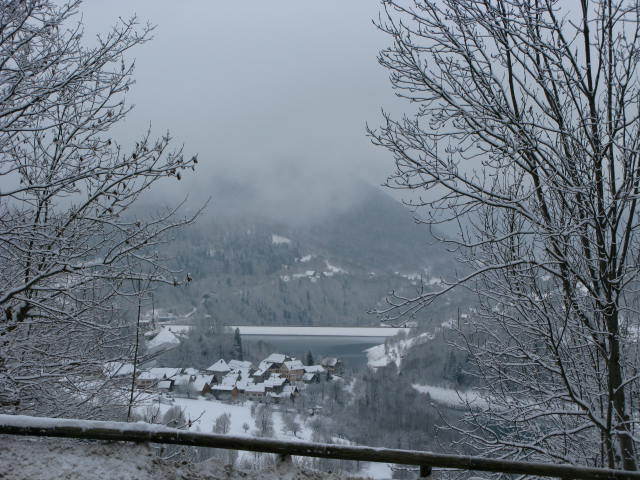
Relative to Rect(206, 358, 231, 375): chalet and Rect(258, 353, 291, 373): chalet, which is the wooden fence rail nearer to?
Rect(206, 358, 231, 375): chalet

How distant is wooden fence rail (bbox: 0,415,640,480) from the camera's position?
3.97m

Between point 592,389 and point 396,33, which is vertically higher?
point 396,33

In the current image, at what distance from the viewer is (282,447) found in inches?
171

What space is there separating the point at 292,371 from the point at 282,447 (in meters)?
84.1

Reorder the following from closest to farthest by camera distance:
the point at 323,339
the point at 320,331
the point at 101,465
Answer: the point at 101,465
the point at 323,339
the point at 320,331

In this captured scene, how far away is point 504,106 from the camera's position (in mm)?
5863

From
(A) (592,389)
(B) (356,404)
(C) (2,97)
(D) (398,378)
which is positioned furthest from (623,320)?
(D) (398,378)

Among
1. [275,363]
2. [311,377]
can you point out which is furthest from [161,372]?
[275,363]

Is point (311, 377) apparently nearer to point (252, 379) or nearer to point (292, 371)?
point (292, 371)

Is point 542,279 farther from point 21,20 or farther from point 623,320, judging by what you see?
point 21,20

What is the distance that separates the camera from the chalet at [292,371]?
8314 cm

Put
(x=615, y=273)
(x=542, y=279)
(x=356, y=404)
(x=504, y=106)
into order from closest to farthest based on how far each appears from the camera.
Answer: (x=615, y=273)
(x=504, y=106)
(x=542, y=279)
(x=356, y=404)

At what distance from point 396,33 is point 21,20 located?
186 inches

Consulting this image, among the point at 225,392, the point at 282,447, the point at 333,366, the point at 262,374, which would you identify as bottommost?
the point at 225,392
